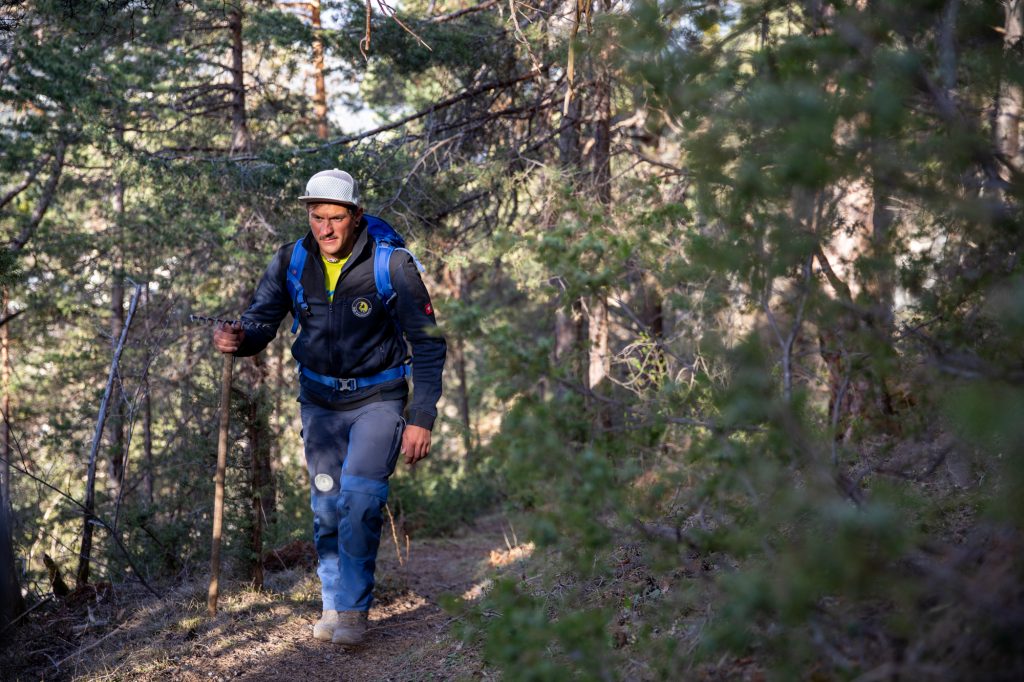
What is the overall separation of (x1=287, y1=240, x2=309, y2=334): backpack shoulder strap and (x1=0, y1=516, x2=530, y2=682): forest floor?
5.87 ft

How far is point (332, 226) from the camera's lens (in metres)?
4.83

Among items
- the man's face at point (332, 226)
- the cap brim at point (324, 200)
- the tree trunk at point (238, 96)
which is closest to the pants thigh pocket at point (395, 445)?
the man's face at point (332, 226)

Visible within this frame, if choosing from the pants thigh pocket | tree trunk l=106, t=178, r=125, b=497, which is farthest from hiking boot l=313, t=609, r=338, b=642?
tree trunk l=106, t=178, r=125, b=497

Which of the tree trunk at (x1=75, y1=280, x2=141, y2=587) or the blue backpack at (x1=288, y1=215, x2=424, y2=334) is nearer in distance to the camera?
the blue backpack at (x1=288, y1=215, x2=424, y2=334)

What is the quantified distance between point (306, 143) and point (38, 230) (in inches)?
271

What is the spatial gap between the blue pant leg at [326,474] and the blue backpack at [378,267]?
1.92ft

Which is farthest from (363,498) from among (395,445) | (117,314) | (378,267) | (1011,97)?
(117,314)

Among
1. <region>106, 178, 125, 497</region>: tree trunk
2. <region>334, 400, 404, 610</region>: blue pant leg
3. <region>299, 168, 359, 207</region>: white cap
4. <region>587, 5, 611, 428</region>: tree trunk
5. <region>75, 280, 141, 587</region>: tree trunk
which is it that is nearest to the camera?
<region>334, 400, 404, 610</region>: blue pant leg

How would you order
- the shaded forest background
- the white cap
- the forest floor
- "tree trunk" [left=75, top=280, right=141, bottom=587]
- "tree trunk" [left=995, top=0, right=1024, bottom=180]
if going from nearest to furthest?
the shaded forest background
"tree trunk" [left=995, top=0, right=1024, bottom=180]
the forest floor
the white cap
"tree trunk" [left=75, top=280, right=141, bottom=587]

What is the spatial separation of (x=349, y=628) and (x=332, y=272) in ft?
6.62

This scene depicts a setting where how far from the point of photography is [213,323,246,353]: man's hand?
473 cm

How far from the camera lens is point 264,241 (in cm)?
1015

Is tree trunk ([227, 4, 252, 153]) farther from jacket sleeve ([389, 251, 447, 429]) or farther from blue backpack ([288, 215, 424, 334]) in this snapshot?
jacket sleeve ([389, 251, 447, 429])

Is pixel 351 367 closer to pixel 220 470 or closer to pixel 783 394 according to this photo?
pixel 220 470
